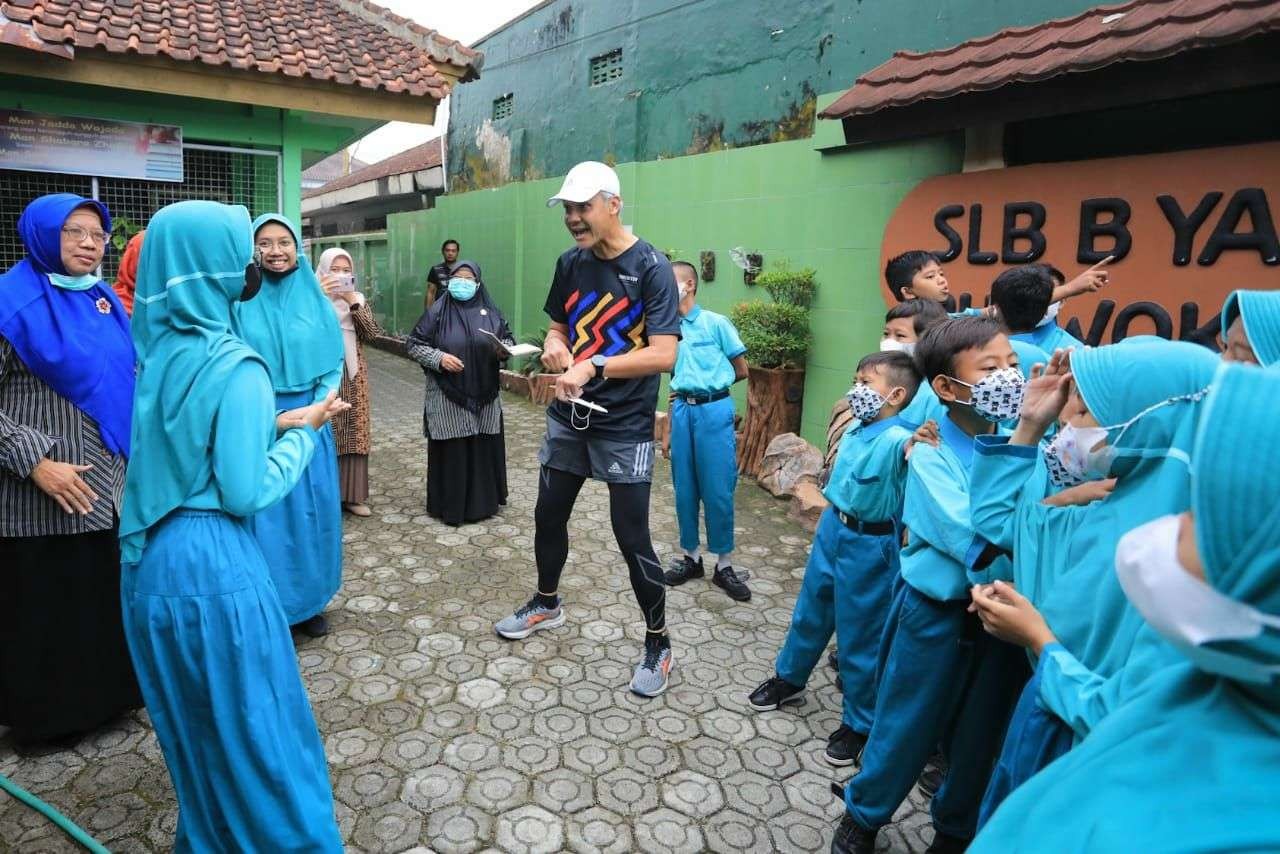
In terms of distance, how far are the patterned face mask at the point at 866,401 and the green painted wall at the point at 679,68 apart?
3.73 metres

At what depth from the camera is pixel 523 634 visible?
3689 mm

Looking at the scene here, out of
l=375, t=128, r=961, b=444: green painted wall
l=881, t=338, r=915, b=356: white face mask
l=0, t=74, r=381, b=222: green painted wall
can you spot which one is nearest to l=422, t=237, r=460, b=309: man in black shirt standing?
l=375, t=128, r=961, b=444: green painted wall

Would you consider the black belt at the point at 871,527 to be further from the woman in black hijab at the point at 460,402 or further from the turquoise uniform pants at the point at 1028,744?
the woman in black hijab at the point at 460,402

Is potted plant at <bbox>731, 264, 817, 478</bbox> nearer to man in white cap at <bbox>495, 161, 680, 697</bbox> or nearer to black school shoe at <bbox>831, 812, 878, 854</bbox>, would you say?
man in white cap at <bbox>495, 161, 680, 697</bbox>

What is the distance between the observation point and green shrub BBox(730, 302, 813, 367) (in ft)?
21.4

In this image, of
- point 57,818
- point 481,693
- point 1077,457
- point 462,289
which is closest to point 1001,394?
point 1077,457

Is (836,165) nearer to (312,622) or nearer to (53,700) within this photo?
(312,622)

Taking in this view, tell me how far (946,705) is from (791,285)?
16.1 ft

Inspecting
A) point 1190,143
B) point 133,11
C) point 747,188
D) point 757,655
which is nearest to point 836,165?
point 747,188

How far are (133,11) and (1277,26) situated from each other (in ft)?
22.6

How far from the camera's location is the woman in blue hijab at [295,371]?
3531 mm

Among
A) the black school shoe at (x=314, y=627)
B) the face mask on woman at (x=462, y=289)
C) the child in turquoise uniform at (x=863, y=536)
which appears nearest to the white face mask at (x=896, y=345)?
the child in turquoise uniform at (x=863, y=536)

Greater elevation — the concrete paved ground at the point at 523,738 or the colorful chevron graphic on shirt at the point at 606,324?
the colorful chevron graphic on shirt at the point at 606,324

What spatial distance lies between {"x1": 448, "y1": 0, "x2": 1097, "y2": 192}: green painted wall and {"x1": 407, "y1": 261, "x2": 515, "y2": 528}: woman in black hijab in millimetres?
3363
